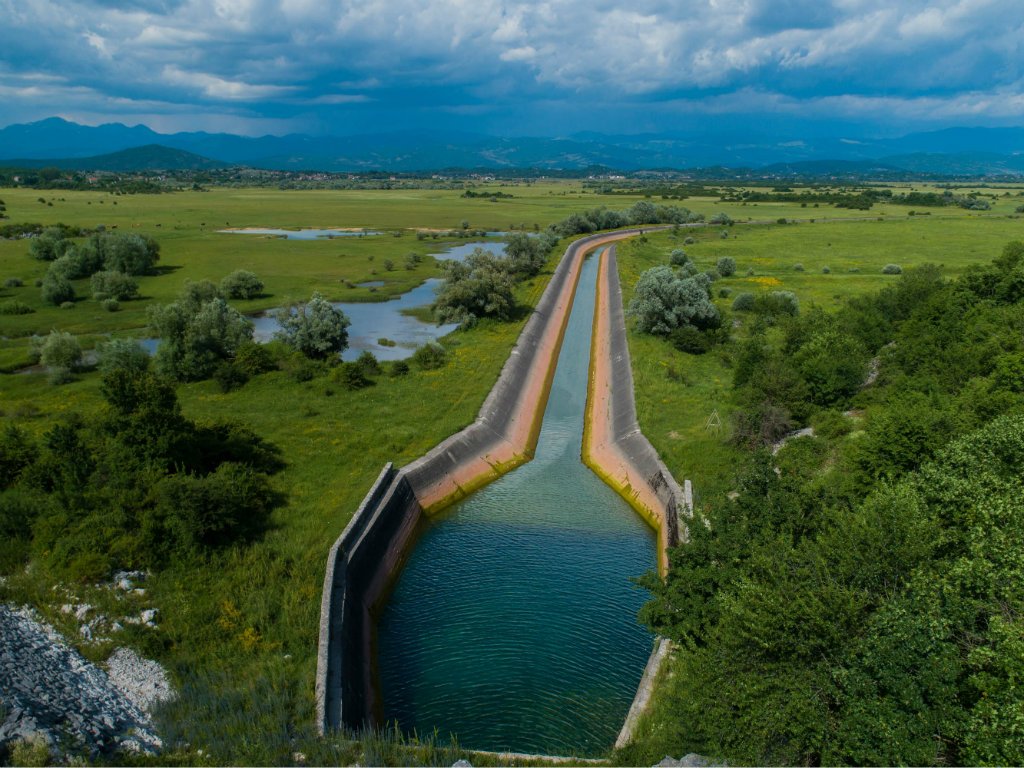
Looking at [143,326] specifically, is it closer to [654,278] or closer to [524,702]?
[654,278]

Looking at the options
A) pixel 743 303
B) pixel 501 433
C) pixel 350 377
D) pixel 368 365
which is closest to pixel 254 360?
pixel 350 377

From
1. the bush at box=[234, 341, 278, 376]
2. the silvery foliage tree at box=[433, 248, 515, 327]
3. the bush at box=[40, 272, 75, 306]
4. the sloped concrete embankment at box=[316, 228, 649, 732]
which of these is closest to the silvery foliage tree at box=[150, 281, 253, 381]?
the bush at box=[234, 341, 278, 376]

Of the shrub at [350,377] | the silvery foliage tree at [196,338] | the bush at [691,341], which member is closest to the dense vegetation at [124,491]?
the shrub at [350,377]

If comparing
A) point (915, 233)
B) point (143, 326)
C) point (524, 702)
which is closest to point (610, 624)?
point (524, 702)

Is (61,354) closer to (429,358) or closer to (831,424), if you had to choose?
(429,358)

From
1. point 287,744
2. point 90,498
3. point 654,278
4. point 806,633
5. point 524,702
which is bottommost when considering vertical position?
point 524,702

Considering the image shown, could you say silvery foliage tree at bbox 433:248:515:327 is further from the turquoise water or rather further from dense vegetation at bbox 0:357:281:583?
dense vegetation at bbox 0:357:281:583
